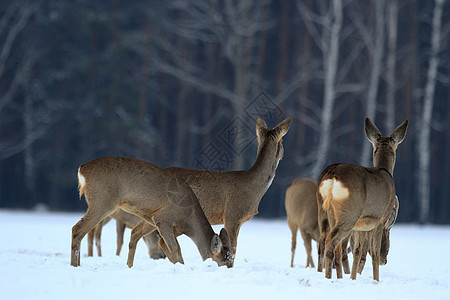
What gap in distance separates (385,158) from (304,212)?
2.38 m

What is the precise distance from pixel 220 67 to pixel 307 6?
4576mm

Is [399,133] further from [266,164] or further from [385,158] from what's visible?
[266,164]

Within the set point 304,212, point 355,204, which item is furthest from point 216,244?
point 304,212

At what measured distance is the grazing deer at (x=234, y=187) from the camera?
28.9 ft

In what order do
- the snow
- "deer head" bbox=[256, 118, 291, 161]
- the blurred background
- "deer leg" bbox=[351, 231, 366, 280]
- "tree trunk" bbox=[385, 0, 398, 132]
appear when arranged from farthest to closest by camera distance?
1. the blurred background
2. "tree trunk" bbox=[385, 0, 398, 132]
3. "deer head" bbox=[256, 118, 291, 161]
4. "deer leg" bbox=[351, 231, 366, 280]
5. the snow

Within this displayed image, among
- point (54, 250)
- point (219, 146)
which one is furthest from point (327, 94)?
point (54, 250)

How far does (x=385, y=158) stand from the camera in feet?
28.4

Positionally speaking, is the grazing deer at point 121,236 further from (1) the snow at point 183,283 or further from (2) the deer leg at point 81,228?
(2) the deer leg at point 81,228

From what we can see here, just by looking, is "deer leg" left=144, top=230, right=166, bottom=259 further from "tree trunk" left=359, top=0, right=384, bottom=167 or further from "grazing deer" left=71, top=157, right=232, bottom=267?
"tree trunk" left=359, top=0, right=384, bottom=167

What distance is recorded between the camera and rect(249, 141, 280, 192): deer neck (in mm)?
9031

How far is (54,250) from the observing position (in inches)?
458

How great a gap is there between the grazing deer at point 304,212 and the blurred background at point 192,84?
12.9 meters

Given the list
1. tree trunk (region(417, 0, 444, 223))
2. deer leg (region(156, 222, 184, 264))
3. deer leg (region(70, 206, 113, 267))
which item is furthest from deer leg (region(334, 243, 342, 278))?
tree trunk (region(417, 0, 444, 223))

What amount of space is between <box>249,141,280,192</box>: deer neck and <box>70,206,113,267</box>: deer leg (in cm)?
235
